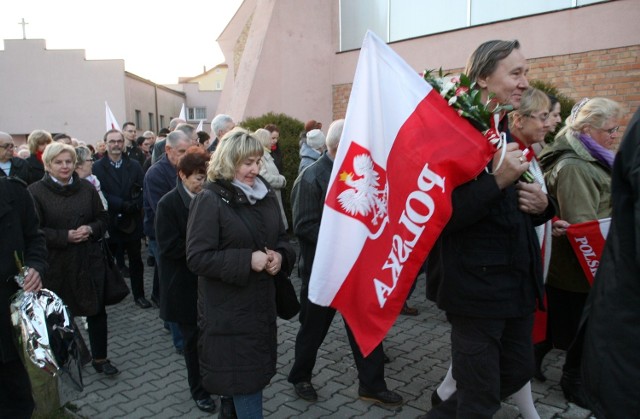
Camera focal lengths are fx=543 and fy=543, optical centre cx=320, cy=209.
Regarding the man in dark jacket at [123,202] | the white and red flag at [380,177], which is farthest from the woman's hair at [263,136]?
the white and red flag at [380,177]

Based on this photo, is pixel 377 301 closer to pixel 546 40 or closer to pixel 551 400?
pixel 551 400

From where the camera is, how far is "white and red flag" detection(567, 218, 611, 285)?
367 centimetres

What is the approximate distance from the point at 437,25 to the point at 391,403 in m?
8.77

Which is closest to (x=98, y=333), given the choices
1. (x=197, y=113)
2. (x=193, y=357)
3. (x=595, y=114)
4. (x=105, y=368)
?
(x=105, y=368)

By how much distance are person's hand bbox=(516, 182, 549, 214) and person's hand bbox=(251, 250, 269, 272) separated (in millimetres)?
1399

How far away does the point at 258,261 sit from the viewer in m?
3.05

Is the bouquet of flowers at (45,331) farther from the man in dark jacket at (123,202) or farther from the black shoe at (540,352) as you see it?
the man in dark jacket at (123,202)

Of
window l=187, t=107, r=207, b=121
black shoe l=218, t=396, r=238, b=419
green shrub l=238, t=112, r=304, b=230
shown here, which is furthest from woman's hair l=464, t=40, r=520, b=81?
window l=187, t=107, r=207, b=121

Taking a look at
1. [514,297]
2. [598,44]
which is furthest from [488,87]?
[598,44]

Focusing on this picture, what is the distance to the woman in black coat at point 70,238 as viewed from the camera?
439 centimetres

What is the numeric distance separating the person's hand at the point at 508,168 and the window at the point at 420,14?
25.0 ft

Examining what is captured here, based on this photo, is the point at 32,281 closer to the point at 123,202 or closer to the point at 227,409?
the point at 227,409

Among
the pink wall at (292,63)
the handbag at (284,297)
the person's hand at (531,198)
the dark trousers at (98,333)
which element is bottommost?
the dark trousers at (98,333)

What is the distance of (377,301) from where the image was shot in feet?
7.97
